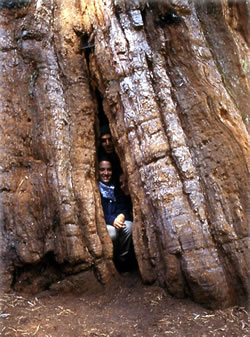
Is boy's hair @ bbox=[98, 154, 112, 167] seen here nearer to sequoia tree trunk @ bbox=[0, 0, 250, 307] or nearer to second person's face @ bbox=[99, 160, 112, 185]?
second person's face @ bbox=[99, 160, 112, 185]

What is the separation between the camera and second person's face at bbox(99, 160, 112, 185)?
4547 millimetres

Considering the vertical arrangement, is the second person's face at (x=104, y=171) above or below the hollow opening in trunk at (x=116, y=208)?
above

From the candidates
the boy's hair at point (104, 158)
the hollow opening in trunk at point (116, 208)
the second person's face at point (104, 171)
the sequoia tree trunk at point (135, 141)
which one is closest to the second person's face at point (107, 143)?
the hollow opening in trunk at point (116, 208)

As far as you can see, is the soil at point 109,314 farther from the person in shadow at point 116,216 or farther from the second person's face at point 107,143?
the second person's face at point 107,143

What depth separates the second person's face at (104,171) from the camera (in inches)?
179

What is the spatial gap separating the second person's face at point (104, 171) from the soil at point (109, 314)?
1490mm

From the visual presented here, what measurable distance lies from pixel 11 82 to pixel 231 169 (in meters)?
3.02

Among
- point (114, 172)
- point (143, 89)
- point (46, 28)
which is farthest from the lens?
point (114, 172)

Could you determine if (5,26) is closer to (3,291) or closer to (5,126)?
(5,126)

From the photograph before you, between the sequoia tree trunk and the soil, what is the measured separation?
6.1 inches

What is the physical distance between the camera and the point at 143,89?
3.72 meters

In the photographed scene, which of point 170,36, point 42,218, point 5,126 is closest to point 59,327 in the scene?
point 42,218

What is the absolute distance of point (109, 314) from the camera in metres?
3.09

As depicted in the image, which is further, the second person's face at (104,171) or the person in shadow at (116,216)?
the second person's face at (104,171)
